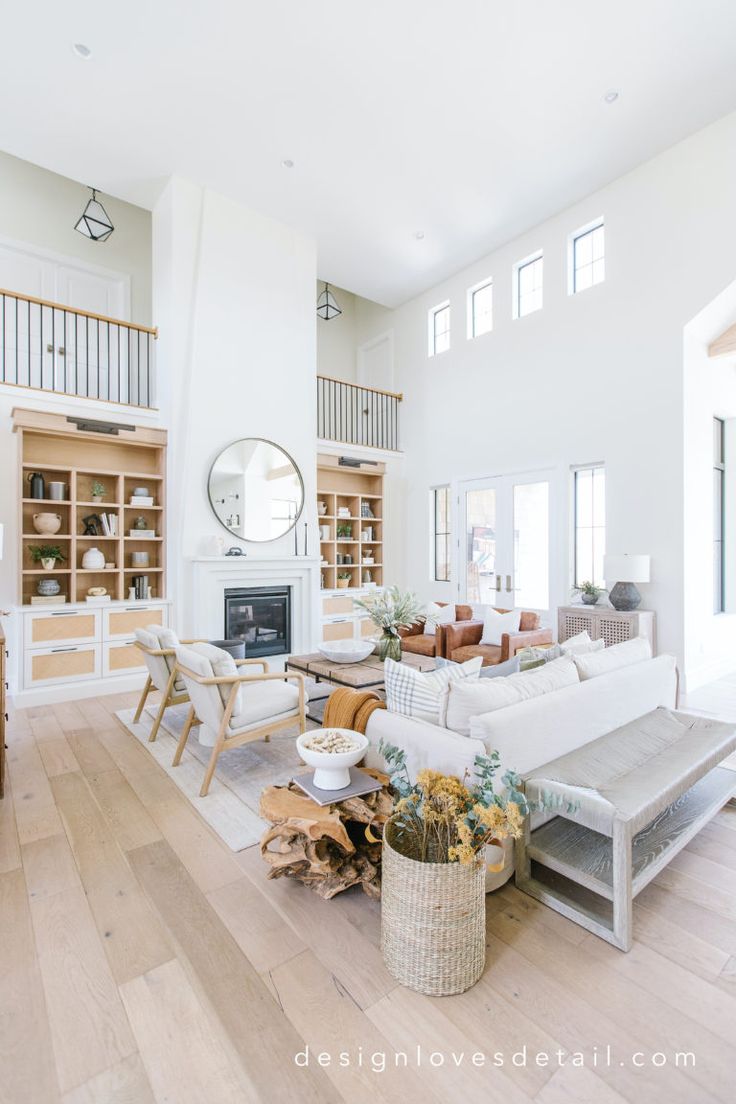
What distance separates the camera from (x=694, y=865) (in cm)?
230

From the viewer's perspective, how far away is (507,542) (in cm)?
663

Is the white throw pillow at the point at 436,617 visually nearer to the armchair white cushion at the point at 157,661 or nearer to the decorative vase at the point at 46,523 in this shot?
the armchair white cushion at the point at 157,661

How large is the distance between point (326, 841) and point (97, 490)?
4587mm

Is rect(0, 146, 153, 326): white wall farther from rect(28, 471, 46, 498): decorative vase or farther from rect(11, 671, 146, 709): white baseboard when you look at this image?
rect(11, 671, 146, 709): white baseboard

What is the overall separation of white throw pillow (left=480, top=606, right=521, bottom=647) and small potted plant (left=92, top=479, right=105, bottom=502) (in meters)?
4.24

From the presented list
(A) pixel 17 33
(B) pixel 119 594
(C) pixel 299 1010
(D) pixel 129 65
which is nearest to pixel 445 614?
(B) pixel 119 594

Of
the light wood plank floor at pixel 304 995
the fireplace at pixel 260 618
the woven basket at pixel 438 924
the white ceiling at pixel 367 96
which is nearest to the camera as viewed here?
the light wood plank floor at pixel 304 995

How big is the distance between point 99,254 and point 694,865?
8223 mm

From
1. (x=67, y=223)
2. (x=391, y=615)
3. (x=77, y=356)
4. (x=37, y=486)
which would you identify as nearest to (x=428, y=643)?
(x=391, y=615)

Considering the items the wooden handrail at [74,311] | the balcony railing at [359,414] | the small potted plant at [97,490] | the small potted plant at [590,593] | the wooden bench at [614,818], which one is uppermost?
the wooden handrail at [74,311]

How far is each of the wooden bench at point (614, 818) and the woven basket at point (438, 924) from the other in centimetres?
46

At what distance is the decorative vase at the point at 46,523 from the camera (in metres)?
5.09

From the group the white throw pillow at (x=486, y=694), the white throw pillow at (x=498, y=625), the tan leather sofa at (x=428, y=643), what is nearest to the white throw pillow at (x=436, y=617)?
the tan leather sofa at (x=428, y=643)

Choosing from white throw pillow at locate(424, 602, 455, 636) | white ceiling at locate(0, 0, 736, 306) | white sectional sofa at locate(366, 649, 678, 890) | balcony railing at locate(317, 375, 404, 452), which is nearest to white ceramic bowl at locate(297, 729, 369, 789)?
white sectional sofa at locate(366, 649, 678, 890)
